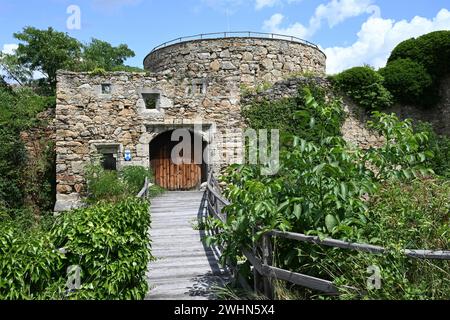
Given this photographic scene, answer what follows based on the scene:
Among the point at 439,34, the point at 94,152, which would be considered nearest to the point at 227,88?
the point at 94,152

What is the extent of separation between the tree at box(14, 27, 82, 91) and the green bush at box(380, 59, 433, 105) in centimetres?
1787

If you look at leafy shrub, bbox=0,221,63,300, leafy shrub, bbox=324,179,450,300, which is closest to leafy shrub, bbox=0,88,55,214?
leafy shrub, bbox=0,221,63,300

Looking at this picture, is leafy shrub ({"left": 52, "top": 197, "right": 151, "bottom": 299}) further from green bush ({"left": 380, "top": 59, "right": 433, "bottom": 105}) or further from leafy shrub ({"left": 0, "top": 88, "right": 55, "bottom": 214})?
green bush ({"left": 380, "top": 59, "right": 433, "bottom": 105})

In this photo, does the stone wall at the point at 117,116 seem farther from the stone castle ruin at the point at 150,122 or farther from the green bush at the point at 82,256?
the green bush at the point at 82,256

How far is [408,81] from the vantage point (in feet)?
44.9

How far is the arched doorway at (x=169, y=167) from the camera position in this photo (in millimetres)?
12836

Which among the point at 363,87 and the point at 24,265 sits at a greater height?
the point at 363,87

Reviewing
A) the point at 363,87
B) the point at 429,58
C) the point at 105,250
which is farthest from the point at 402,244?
the point at 429,58

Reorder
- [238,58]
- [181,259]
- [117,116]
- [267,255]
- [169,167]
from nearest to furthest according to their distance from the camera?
[267,255] < [181,259] < [117,116] < [169,167] < [238,58]

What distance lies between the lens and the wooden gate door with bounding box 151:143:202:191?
12.8 m

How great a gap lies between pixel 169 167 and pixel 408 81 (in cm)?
816

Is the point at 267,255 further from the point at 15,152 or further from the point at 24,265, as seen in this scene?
the point at 15,152

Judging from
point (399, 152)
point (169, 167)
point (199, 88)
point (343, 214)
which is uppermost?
point (199, 88)

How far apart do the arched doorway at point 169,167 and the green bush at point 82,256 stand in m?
7.97
